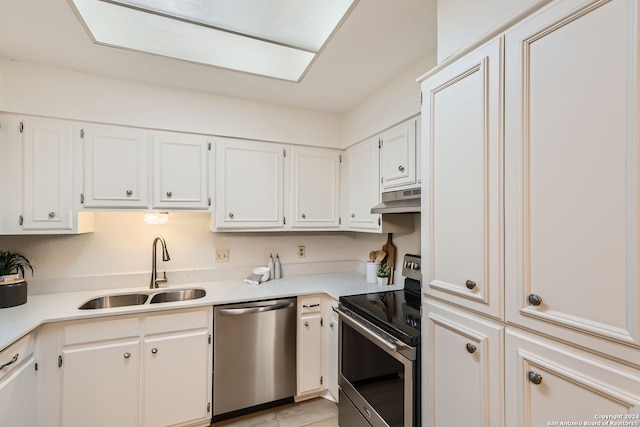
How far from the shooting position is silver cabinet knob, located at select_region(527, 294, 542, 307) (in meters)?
0.85

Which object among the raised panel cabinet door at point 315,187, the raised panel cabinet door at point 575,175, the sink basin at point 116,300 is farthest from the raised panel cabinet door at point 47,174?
the raised panel cabinet door at point 575,175

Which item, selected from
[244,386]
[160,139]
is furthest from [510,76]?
[244,386]

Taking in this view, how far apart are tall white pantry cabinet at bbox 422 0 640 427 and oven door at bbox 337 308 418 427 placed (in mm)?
134

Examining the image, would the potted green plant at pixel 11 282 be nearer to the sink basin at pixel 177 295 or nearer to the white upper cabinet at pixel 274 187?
the sink basin at pixel 177 295

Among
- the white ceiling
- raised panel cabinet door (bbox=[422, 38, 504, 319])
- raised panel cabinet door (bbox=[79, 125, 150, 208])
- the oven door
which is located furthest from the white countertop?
the white ceiling

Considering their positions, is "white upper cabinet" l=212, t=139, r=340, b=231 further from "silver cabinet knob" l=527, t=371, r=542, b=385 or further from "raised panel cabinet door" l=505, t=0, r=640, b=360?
"silver cabinet knob" l=527, t=371, r=542, b=385

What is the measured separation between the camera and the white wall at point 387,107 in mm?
1803

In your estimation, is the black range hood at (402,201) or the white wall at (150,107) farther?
the white wall at (150,107)

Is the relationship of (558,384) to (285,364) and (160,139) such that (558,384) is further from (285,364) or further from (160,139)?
(160,139)

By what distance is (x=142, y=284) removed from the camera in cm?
230

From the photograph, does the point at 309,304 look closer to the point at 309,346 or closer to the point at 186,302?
the point at 309,346

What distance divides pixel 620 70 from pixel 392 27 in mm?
1055

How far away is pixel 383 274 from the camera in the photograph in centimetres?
236

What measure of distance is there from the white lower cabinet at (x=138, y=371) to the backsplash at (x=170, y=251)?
60 centimetres
